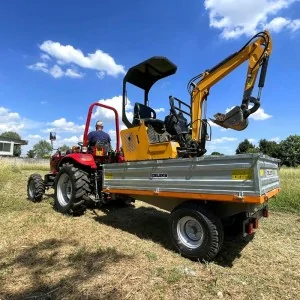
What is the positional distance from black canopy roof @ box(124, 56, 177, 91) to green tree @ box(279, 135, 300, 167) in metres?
55.8

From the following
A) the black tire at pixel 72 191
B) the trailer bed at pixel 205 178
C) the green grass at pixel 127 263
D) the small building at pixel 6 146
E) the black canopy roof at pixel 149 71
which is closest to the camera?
the green grass at pixel 127 263

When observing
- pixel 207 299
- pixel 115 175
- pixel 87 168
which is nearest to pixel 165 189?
pixel 115 175

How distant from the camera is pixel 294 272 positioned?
4250 mm

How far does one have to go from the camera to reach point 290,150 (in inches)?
2363

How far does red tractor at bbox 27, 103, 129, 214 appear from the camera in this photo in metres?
6.86

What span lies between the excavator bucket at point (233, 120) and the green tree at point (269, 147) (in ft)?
190

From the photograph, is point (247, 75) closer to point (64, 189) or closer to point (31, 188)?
point (64, 189)

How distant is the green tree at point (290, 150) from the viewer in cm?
5819

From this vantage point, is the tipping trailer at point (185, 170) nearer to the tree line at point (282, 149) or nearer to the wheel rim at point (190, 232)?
the wheel rim at point (190, 232)

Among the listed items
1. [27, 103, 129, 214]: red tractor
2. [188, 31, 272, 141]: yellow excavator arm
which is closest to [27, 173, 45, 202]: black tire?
[27, 103, 129, 214]: red tractor

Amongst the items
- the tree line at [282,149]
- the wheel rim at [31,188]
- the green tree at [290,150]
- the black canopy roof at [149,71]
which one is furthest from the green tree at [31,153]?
the black canopy roof at [149,71]

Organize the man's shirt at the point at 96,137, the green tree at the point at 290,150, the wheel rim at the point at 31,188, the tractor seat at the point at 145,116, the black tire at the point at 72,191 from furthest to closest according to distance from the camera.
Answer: the green tree at the point at 290,150
the wheel rim at the point at 31,188
the man's shirt at the point at 96,137
the black tire at the point at 72,191
the tractor seat at the point at 145,116

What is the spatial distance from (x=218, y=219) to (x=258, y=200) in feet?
2.43

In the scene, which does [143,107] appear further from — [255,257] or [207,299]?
[207,299]
